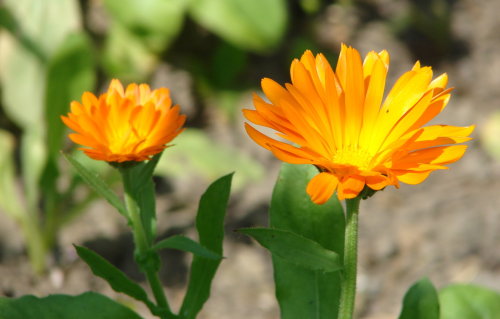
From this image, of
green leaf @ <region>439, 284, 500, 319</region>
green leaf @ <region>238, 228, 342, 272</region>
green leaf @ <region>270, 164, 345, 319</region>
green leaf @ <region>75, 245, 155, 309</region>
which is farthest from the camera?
green leaf @ <region>439, 284, 500, 319</region>

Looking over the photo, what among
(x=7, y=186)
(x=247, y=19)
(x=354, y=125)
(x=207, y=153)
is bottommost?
(x=354, y=125)

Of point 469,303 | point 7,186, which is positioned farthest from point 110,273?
point 7,186

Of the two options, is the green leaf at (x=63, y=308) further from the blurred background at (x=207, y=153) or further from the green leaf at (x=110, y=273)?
the blurred background at (x=207, y=153)

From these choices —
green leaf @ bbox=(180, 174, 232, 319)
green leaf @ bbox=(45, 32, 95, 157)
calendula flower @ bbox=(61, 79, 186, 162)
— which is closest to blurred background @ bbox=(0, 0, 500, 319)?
green leaf @ bbox=(45, 32, 95, 157)

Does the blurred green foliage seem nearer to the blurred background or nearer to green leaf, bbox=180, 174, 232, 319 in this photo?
the blurred background

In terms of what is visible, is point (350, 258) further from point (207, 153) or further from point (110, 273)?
point (207, 153)

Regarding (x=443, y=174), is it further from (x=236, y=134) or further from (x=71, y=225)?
(x=71, y=225)
